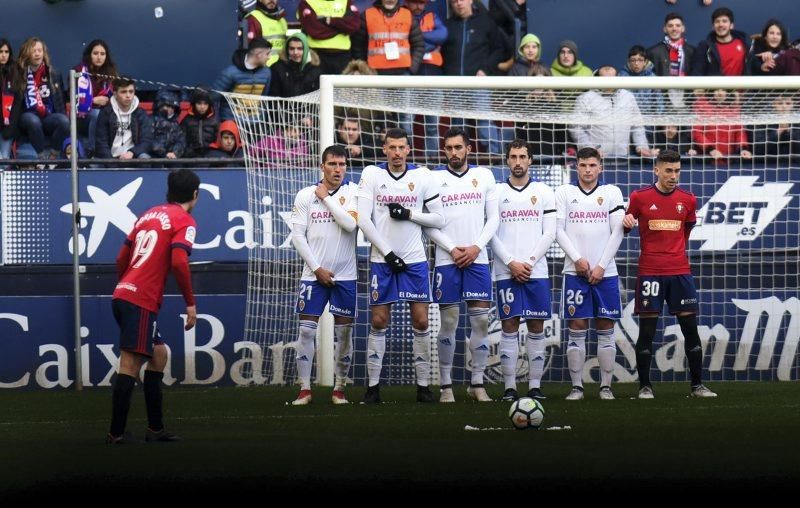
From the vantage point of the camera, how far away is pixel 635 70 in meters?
16.2

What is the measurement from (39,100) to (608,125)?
6.14 m

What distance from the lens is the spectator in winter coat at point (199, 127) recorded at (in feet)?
51.3

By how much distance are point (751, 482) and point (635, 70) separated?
10052 mm

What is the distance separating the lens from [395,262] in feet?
37.5

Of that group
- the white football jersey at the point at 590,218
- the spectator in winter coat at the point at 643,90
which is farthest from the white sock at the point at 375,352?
the spectator in winter coat at the point at 643,90

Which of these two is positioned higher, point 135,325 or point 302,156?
point 302,156

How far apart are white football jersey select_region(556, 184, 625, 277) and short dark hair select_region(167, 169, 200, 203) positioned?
412cm

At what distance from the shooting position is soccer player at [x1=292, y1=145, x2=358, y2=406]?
11789 mm

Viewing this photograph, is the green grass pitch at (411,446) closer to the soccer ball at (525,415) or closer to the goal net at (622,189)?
the soccer ball at (525,415)

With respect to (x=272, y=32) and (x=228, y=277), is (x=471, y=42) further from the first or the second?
(x=228, y=277)

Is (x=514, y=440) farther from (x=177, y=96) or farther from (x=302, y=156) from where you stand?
(x=177, y=96)

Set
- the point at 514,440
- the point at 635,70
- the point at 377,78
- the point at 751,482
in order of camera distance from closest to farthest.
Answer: the point at 751,482, the point at 514,440, the point at 377,78, the point at 635,70

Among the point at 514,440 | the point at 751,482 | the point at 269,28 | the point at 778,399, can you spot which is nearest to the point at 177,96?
the point at 269,28

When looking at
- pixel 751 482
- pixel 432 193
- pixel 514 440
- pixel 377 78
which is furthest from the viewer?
pixel 377 78
